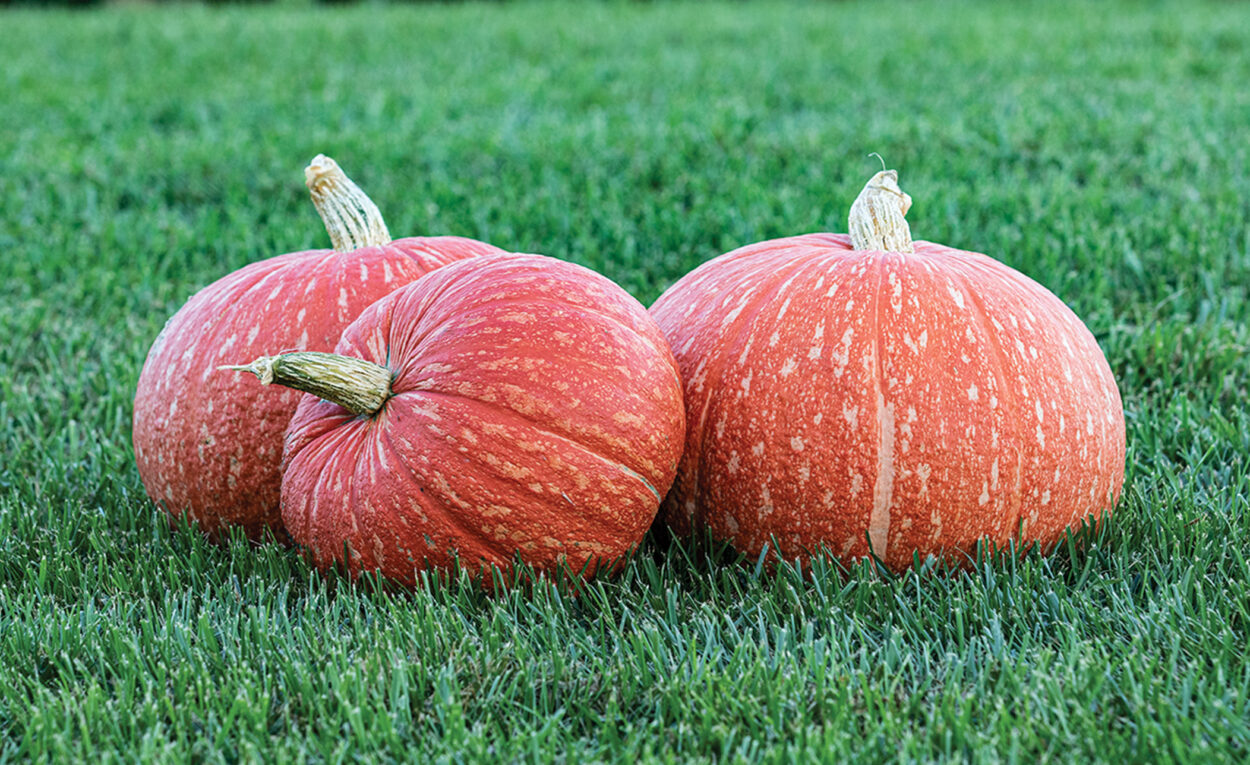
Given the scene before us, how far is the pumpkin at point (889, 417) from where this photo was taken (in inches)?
100

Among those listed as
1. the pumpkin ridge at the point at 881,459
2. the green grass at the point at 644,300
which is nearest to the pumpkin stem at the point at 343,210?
the green grass at the point at 644,300

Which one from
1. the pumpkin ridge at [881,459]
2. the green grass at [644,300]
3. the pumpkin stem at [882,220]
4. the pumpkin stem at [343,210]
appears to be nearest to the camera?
the green grass at [644,300]

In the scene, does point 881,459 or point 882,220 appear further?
point 882,220

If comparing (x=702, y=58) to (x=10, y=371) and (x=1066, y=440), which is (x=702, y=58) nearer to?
(x=10, y=371)

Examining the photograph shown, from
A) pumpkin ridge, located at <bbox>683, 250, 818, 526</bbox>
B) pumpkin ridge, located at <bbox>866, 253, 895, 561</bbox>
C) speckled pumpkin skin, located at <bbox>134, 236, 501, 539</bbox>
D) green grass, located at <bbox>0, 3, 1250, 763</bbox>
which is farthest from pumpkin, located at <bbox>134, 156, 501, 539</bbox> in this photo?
pumpkin ridge, located at <bbox>866, 253, 895, 561</bbox>

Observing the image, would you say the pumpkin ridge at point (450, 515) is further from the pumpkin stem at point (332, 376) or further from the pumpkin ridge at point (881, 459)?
the pumpkin ridge at point (881, 459)

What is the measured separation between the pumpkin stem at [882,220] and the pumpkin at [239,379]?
106 cm

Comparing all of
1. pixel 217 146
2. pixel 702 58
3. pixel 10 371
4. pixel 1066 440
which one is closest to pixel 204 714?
pixel 1066 440

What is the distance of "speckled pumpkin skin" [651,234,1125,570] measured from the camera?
2.55 m

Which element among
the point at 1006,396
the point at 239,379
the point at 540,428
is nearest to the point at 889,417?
the point at 1006,396

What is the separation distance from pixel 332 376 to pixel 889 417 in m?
1.18

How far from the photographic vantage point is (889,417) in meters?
2.54

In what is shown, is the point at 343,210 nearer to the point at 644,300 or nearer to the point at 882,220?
the point at 882,220

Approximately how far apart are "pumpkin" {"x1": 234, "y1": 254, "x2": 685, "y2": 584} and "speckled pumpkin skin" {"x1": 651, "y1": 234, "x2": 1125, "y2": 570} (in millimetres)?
164
